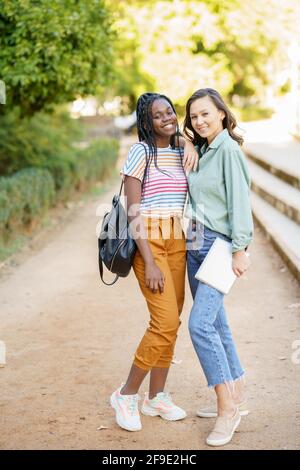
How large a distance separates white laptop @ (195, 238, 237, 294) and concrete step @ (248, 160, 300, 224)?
651 cm

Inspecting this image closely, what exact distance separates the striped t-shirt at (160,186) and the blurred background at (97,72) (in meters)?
5.10

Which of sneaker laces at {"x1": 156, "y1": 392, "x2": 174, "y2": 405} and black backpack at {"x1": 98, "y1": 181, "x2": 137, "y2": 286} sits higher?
black backpack at {"x1": 98, "y1": 181, "x2": 137, "y2": 286}

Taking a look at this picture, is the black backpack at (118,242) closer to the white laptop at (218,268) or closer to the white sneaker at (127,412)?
the white laptop at (218,268)

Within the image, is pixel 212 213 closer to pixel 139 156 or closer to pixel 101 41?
pixel 139 156

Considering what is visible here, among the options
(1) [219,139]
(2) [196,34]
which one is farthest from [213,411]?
(2) [196,34]

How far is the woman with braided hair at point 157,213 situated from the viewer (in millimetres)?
4285

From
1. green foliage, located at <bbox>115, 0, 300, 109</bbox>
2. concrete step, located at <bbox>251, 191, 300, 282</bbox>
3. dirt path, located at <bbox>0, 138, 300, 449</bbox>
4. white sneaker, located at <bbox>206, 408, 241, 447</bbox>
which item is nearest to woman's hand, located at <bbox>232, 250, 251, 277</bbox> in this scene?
white sneaker, located at <bbox>206, 408, 241, 447</bbox>

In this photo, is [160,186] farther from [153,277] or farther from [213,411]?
[213,411]

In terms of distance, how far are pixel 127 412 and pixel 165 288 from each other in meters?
0.75

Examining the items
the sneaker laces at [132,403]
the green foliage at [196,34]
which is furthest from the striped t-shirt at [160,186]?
the green foliage at [196,34]

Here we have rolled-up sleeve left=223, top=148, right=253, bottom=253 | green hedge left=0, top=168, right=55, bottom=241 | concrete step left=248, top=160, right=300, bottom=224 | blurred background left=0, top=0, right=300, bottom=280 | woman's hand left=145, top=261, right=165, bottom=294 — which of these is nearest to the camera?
rolled-up sleeve left=223, top=148, right=253, bottom=253

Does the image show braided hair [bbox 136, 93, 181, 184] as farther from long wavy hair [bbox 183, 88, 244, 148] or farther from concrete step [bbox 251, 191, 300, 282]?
concrete step [bbox 251, 191, 300, 282]

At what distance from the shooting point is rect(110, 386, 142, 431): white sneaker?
4457 mm

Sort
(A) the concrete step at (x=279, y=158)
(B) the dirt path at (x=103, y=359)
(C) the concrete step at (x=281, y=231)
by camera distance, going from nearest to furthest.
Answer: (B) the dirt path at (x=103, y=359), (C) the concrete step at (x=281, y=231), (A) the concrete step at (x=279, y=158)
